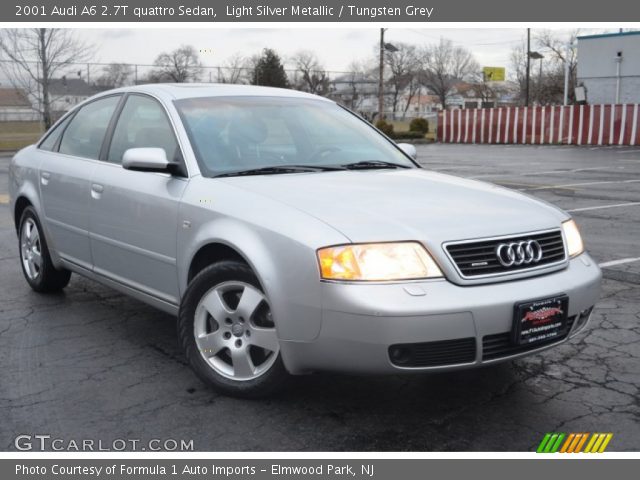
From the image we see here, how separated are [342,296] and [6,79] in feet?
94.6

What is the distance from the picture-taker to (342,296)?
10.4ft

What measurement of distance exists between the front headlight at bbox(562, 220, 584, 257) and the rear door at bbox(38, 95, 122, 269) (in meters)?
2.90

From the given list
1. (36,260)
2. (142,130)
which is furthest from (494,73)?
(142,130)

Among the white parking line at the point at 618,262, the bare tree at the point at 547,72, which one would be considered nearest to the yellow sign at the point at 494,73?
the bare tree at the point at 547,72

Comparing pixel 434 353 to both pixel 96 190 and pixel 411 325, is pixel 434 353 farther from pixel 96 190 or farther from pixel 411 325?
pixel 96 190

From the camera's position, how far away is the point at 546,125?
3062cm

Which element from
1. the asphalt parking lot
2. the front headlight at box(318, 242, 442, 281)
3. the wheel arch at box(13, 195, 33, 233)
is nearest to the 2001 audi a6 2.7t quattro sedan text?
the front headlight at box(318, 242, 442, 281)

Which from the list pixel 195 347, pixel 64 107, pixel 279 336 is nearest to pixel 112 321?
pixel 195 347

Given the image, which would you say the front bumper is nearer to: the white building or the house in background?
the house in background

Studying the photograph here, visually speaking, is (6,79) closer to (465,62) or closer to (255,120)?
(255,120)

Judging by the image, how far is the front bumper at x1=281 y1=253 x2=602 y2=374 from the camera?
122 inches

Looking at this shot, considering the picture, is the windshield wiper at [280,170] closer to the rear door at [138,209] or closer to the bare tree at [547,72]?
the rear door at [138,209]

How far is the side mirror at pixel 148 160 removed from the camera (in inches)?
161

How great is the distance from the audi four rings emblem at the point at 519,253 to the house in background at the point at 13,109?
3128cm
